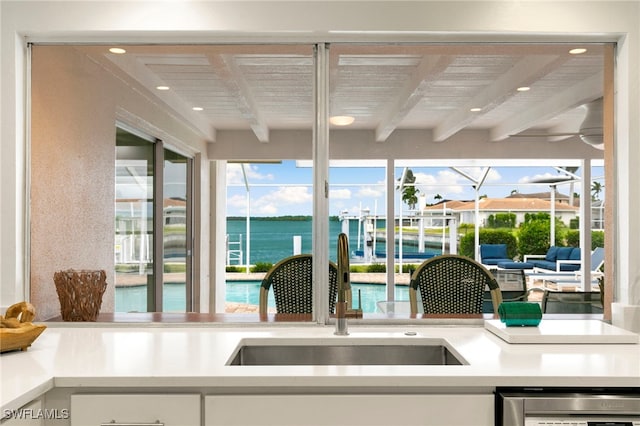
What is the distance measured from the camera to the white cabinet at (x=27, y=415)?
1.36 metres

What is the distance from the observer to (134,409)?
156 centimetres

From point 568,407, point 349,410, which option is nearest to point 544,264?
point 568,407

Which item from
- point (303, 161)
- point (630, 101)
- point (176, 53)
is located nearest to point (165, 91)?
point (176, 53)

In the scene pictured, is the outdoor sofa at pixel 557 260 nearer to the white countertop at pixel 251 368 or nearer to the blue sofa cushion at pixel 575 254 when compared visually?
the blue sofa cushion at pixel 575 254

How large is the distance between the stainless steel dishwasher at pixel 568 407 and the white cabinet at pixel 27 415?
128 cm

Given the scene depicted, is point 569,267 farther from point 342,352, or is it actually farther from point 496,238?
point 342,352

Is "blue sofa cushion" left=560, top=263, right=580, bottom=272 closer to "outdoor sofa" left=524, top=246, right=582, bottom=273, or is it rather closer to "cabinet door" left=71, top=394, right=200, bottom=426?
"outdoor sofa" left=524, top=246, right=582, bottom=273

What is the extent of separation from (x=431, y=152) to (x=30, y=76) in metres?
1.73

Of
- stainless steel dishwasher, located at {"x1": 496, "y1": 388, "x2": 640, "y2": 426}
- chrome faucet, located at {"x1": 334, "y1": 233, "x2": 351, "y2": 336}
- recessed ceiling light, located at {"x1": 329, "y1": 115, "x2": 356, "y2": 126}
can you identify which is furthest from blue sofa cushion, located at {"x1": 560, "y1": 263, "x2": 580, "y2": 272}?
recessed ceiling light, located at {"x1": 329, "y1": 115, "x2": 356, "y2": 126}

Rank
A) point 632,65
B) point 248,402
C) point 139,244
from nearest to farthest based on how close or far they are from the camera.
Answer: point 248,402, point 632,65, point 139,244

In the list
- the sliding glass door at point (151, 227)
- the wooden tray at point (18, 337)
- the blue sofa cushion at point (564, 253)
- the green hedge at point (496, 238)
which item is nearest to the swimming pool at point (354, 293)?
the sliding glass door at point (151, 227)

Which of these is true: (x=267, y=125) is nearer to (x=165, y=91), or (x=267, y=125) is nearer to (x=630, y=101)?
(x=165, y=91)

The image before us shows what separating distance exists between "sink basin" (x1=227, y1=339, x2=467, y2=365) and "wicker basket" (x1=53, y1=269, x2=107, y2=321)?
29.3 inches

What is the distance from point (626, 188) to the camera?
2271mm
